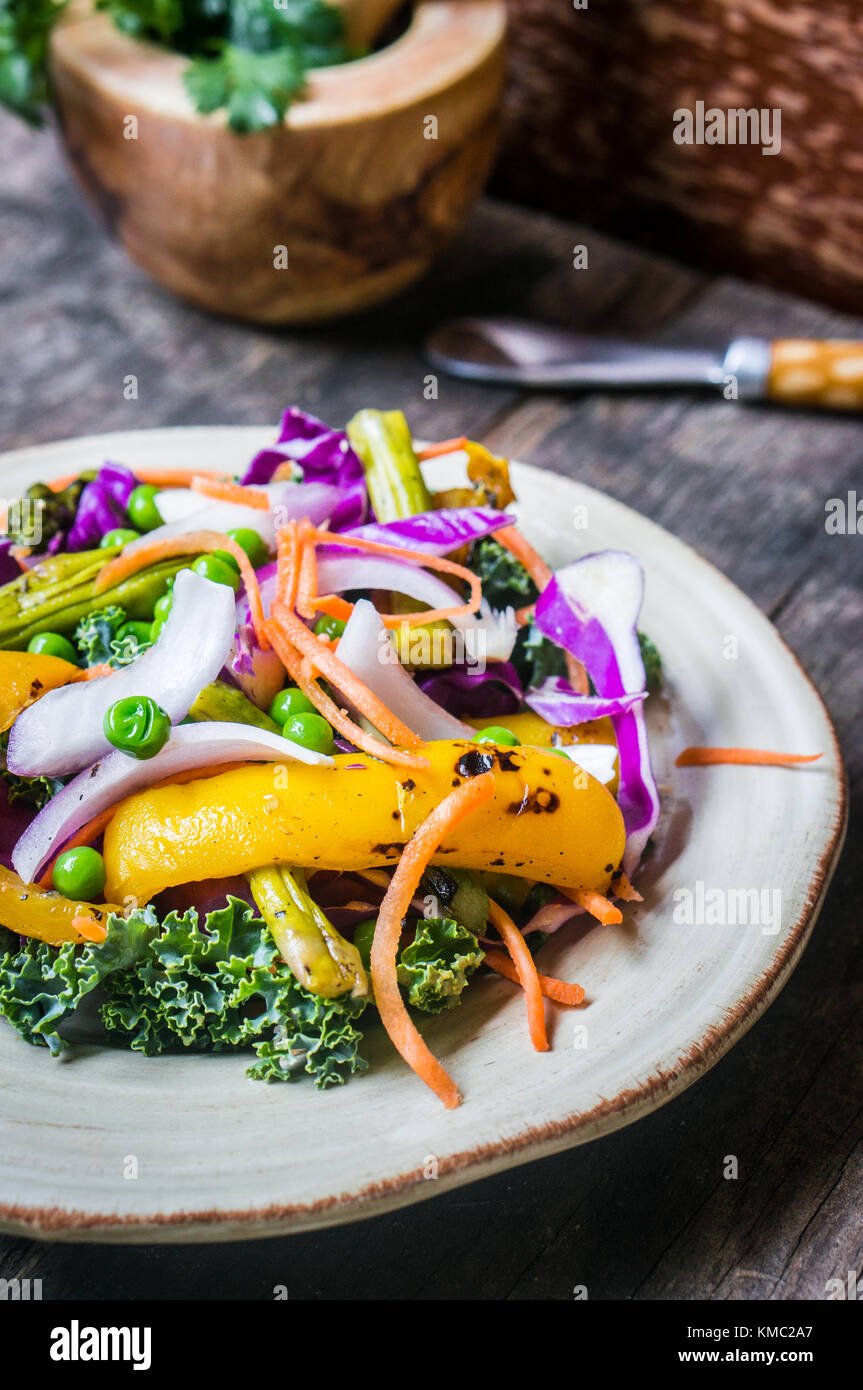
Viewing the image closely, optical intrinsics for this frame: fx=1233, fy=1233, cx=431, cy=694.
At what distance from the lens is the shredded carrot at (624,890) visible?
6.20ft

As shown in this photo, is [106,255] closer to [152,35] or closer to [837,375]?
[152,35]

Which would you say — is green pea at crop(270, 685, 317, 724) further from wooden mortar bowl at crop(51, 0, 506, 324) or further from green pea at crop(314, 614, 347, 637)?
wooden mortar bowl at crop(51, 0, 506, 324)

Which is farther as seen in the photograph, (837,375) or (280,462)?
(837,375)

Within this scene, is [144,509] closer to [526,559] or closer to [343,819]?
[526,559]

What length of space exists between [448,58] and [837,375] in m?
1.35

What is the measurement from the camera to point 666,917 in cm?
188

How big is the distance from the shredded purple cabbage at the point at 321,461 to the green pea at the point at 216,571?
0.99ft

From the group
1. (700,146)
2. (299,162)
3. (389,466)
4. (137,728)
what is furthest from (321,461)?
(700,146)

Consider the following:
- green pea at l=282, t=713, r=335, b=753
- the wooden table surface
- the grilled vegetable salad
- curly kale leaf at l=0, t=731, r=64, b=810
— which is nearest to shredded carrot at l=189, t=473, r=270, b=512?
the grilled vegetable salad

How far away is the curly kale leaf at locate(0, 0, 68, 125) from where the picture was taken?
10.8 ft

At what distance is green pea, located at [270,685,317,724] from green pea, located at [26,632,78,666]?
363mm

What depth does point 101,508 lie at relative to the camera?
229 cm
